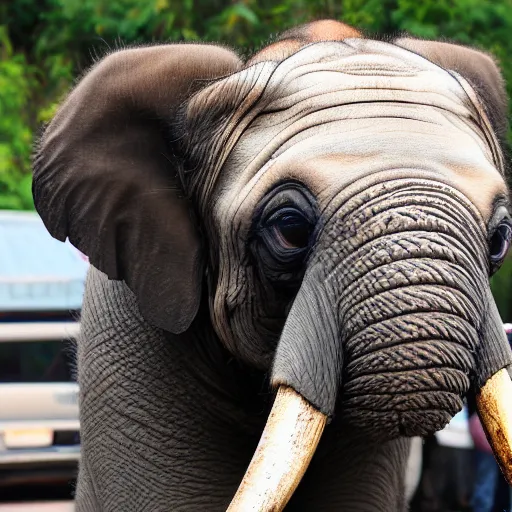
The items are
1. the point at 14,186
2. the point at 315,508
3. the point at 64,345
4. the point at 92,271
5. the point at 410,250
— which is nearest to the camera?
the point at 410,250

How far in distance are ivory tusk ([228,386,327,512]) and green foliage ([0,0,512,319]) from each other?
6.05m

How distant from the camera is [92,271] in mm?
4910

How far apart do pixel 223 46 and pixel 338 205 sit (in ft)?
3.26

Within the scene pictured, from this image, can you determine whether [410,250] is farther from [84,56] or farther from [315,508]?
[84,56]

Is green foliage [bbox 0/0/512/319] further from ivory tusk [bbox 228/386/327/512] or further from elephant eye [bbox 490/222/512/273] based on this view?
ivory tusk [bbox 228/386/327/512]

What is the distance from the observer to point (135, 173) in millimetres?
4320

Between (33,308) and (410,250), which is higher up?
(410,250)

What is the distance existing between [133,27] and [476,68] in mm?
6573

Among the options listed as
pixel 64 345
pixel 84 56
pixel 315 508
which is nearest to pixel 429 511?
pixel 64 345

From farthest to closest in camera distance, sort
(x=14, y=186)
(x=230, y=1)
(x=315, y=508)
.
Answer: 1. (x=230, y=1)
2. (x=14, y=186)
3. (x=315, y=508)

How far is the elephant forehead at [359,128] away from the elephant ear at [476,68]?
1.02 ft

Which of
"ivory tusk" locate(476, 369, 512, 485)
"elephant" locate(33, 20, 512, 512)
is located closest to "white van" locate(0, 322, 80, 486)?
"elephant" locate(33, 20, 512, 512)

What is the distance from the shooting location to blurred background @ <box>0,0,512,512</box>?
7059 millimetres

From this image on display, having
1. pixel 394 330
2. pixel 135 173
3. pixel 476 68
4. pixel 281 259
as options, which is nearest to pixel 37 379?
pixel 135 173
